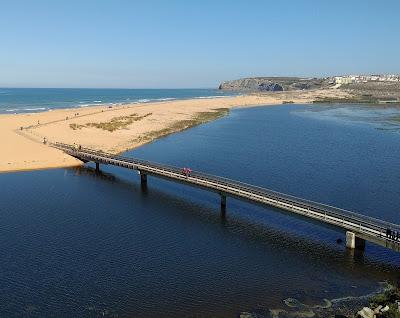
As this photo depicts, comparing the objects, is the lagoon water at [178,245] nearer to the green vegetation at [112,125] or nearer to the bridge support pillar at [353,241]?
the bridge support pillar at [353,241]

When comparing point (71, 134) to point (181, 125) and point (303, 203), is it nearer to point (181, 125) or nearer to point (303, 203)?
point (181, 125)

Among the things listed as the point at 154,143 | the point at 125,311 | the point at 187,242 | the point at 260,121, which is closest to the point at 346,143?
the point at 154,143

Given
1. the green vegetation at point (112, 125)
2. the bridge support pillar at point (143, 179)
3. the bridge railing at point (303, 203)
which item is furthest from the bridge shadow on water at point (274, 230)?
the green vegetation at point (112, 125)

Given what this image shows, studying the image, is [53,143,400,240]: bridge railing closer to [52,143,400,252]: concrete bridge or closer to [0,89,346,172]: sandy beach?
[52,143,400,252]: concrete bridge

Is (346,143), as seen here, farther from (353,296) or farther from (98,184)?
(353,296)

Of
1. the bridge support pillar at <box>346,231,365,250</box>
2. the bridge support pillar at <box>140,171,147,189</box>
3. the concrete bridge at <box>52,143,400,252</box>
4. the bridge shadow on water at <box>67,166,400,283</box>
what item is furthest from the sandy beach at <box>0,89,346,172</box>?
the bridge support pillar at <box>346,231,365,250</box>

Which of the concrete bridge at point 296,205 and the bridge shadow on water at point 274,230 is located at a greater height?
the concrete bridge at point 296,205
